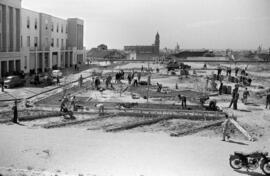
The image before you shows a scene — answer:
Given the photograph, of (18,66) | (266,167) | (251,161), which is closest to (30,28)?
(18,66)

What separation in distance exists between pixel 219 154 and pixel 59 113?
7789 mm

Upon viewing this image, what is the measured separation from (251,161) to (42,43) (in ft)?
106

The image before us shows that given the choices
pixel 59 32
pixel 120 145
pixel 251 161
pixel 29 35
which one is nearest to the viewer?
pixel 251 161

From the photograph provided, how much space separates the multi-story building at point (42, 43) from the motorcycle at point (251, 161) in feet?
72.3

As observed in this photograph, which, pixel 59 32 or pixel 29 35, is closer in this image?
pixel 29 35

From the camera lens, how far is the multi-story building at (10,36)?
2588cm

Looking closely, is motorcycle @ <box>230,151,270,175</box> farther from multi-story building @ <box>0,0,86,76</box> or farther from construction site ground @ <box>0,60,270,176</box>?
multi-story building @ <box>0,0,86,76</box>

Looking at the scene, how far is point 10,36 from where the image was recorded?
2728cm

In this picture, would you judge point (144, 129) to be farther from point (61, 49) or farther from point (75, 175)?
point (61, 49)

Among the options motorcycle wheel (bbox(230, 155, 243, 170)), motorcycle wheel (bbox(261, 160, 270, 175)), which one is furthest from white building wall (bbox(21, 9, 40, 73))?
motorcycle wheel (bbox(261, 160, 270, 175))

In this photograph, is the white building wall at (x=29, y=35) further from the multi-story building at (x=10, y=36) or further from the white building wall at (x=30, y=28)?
the multi-story building at (x=10, y=36)

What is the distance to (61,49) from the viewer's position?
41281 millimetres

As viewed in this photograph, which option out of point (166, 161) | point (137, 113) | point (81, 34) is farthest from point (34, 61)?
point (166, 161)

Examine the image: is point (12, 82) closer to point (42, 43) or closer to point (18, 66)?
point (18, 66)
